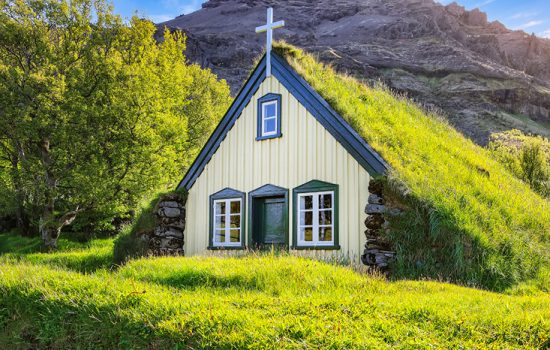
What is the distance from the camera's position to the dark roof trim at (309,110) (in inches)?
481

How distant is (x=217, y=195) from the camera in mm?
15438

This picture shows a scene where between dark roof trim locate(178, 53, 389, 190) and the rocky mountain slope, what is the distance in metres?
32.9

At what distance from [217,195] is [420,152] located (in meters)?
6.15

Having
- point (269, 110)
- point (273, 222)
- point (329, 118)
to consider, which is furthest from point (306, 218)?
point (269, 110)

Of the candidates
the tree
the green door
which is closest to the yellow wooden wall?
the green door

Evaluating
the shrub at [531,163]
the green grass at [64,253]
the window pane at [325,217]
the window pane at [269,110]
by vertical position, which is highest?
the window pane at [269,110]

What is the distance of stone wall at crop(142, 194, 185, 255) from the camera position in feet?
51.7

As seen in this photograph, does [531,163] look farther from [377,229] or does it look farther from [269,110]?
[269,110]

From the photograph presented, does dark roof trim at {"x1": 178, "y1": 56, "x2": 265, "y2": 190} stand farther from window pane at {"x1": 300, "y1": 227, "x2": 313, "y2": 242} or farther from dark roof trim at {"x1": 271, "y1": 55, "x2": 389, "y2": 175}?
→ window pane at {"x1": 300, "y1": 227, "x2": 313, "y2": 242}

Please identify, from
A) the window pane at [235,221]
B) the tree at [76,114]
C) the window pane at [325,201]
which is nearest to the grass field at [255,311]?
the window pane at [325,201]

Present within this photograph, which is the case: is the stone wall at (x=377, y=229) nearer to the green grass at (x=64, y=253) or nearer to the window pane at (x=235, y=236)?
the window pane at (x=235, y=236)

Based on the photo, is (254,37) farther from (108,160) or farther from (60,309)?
(60,309)

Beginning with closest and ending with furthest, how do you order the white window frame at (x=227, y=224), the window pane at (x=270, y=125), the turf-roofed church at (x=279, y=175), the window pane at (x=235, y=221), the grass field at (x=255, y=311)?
1. the grass field at (x=255, y=311)
2. the turf-roofed church at (x=279, y=175)
3. the window pane at (x=270, y=125)
4. the white window frame at (x=227, y=224)
5. the window pane at (x=235, y=221)

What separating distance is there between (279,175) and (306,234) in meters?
1.85
